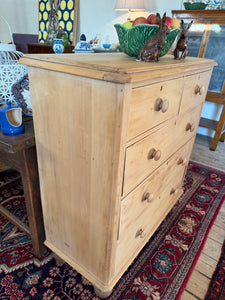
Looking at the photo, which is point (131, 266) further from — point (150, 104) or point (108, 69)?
point (108, 69)

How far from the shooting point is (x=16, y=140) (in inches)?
32.2

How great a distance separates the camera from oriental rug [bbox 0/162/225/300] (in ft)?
3.24

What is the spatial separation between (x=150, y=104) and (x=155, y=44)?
21 cm

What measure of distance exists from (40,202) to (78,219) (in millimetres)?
267

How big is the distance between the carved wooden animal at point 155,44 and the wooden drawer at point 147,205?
0.47 meters

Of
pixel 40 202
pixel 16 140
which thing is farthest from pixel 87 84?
pixel 40 202

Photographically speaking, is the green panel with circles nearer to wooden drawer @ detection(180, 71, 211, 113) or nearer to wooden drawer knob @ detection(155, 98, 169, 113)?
wooden drawer @ detection(180, 71, 211, 113)

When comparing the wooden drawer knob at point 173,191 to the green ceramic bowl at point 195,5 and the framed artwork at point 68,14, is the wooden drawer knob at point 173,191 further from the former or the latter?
the framed artwork at point 68,14

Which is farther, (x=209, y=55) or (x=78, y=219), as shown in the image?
(x=209, y=55)

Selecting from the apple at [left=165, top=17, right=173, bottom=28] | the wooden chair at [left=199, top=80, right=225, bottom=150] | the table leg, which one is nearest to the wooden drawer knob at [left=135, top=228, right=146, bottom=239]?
the table leg

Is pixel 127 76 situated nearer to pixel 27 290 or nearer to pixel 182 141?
pixel 182 141

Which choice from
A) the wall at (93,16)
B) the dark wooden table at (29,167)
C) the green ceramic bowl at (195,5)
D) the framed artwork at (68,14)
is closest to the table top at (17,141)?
the dark wooden table at (29,167)

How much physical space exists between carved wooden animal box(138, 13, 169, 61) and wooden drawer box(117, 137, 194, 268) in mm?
474

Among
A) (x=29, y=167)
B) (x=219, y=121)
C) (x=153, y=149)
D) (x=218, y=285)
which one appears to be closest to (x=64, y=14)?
(x=219, y=121)
